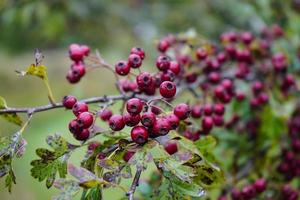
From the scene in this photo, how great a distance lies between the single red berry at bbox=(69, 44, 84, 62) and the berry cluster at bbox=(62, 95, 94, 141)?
1.00 ft

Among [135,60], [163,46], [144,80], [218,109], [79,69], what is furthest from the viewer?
[163,46]

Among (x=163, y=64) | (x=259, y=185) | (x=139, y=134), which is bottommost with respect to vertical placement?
(x=259, y=185)

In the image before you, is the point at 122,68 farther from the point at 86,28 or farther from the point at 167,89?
the point at 86,28

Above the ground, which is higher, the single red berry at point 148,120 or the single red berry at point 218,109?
the single red berry at point 148,120

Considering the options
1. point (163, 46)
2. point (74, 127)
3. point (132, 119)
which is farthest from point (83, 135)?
point (163, 46)

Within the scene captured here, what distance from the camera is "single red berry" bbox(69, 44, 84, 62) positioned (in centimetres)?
142

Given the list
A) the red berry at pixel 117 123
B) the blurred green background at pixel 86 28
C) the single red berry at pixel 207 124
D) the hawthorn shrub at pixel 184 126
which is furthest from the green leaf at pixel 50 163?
the blurred green background at pixel 86 28

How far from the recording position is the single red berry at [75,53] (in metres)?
1.42

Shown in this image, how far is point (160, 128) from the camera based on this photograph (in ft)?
3.26

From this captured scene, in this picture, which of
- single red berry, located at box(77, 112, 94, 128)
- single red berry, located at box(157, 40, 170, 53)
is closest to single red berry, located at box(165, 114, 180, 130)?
single red berry, located at box(77, 112, 94, 128)

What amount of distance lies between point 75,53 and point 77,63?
0.03m

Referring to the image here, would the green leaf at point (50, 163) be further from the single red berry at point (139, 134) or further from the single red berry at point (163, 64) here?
the single red berry at point (163, 64)

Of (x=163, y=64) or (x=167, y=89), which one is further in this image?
(x=163, y=64)

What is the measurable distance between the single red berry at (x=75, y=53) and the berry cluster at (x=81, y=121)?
31 centimetres
